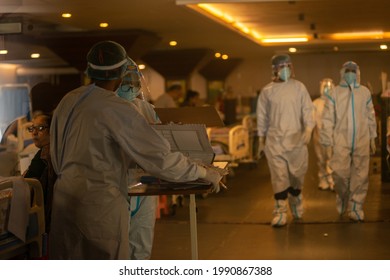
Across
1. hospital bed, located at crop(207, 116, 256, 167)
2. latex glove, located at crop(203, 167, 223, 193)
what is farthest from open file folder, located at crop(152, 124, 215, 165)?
hospital bed, located at crop(207, 116, 256, 167)

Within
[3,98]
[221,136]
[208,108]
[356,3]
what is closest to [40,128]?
[208,108]

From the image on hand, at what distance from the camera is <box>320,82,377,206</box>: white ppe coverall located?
5926 millimetres

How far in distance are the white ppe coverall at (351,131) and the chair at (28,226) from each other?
2.87 meters

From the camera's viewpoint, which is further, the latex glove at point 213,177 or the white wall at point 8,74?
the white wall at point 8,74

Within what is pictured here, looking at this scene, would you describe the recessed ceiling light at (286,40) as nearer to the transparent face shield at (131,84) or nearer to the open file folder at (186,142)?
the transparent face shield at (131,84)

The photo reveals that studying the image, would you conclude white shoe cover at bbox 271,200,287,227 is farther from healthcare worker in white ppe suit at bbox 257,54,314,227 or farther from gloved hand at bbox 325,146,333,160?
gloved hand at bbox 325,146,333,160

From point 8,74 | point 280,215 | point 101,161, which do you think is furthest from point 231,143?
point 101,161

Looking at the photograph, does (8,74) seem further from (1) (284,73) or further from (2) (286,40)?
(2) (286,40)

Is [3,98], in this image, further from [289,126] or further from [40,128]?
[289,126]

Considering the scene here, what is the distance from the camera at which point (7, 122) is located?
195 inches

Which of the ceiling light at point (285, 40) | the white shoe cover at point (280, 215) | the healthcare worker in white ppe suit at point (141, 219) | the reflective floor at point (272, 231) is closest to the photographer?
the healthcare worker in white ppe suit at point (141, 219)

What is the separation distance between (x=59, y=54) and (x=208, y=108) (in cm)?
424

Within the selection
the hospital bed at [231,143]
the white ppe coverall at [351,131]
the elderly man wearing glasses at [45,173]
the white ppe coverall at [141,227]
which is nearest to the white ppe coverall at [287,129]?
the white ppe coverall at [351,131]

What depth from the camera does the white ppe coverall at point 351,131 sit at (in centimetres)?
593
